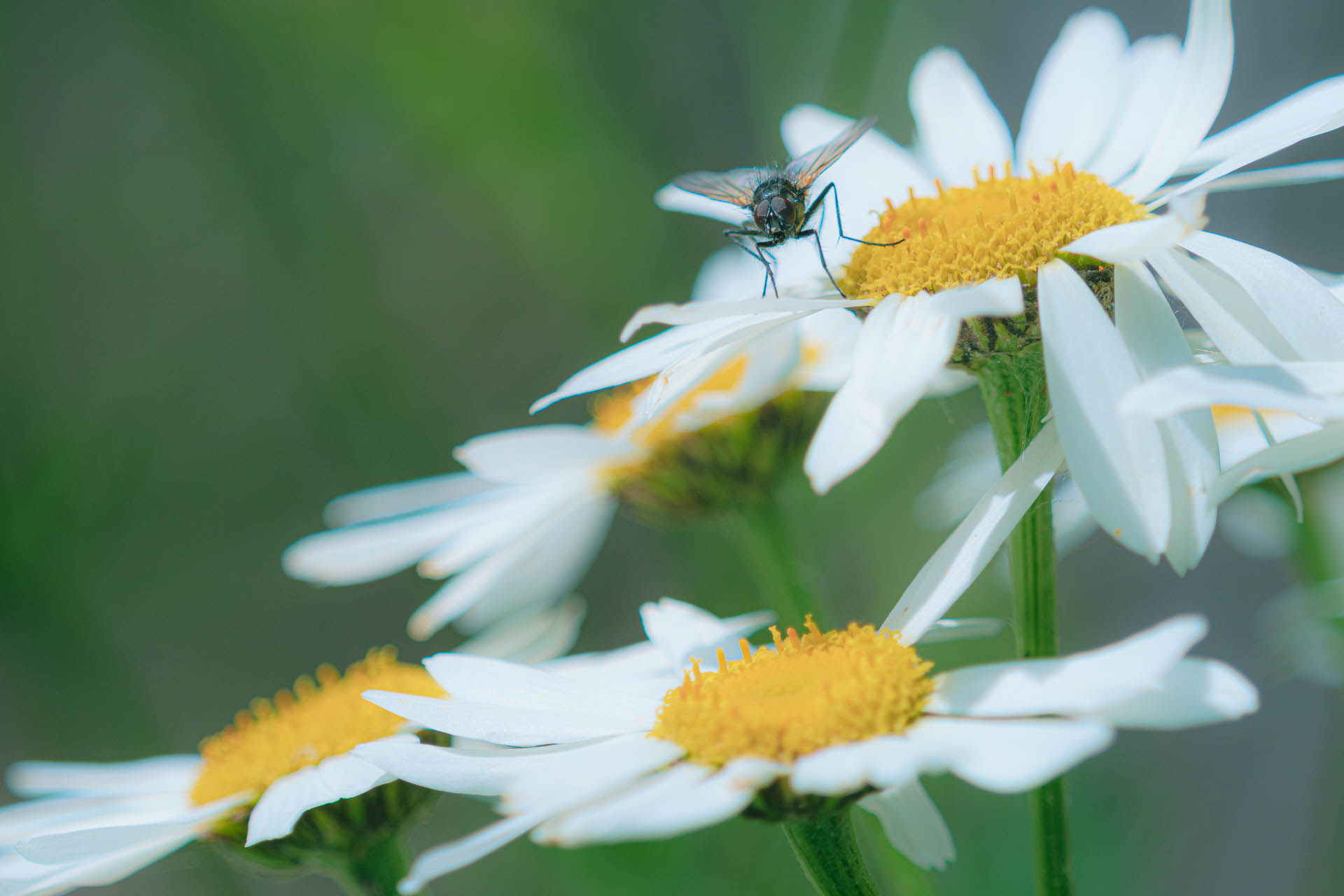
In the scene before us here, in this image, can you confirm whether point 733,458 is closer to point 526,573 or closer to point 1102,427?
point 526,573

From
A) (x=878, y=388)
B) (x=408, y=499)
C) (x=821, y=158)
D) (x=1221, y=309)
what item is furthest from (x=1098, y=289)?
(x=408, y=499)

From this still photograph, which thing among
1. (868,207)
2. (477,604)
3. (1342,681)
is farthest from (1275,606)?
(477,604)

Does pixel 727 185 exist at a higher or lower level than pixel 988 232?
higher

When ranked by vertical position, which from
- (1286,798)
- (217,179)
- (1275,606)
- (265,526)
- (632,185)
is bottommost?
(1286,798)

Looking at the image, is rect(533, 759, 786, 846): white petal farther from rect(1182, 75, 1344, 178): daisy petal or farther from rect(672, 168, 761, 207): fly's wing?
rect(672, 168, 761, 207): fly's wing

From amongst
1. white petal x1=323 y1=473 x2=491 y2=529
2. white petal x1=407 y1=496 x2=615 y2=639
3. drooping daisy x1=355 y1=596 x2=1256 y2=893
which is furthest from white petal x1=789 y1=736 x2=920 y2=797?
white petal x1=323 y1=473 x2=491 y2=529

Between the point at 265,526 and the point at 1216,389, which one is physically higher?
the point at 265,526

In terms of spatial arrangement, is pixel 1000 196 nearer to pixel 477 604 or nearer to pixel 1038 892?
pixel 1038 892

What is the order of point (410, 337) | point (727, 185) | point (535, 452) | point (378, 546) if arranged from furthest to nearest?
point (410, 337)
point (378, 546)
point (535, 452)
point (727, 185)
